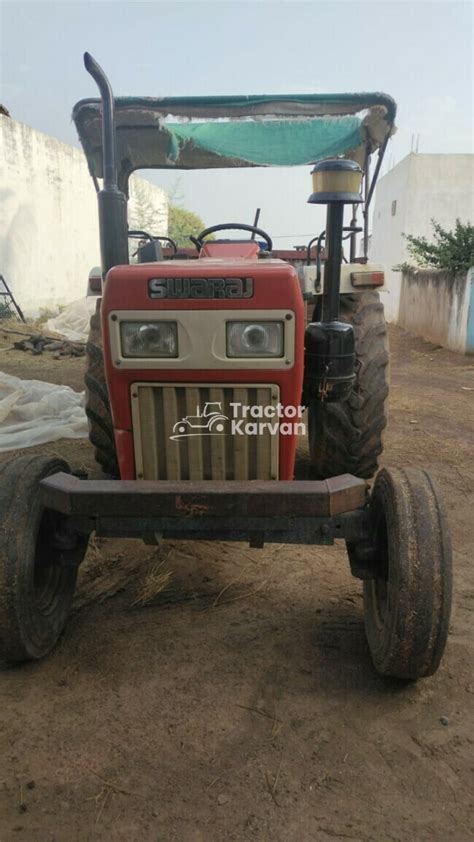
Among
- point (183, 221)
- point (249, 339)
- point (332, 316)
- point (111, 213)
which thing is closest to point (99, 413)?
point (111, 213)

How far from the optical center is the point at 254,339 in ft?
7.25

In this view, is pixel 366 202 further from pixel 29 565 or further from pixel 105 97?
pixel 29 565

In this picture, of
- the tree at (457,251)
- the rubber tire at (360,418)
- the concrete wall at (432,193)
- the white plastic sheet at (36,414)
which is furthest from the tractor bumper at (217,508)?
the concrete wall at (432,193)

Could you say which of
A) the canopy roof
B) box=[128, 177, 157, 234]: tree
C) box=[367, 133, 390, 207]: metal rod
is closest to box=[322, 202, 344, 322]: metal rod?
the canopy roof

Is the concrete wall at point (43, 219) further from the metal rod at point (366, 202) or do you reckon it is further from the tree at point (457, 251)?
the metal rod at point (366, 202)

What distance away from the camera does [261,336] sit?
2.21 metres

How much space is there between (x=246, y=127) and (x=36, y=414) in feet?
8.96

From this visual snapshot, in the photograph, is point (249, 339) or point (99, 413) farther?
point (99, 413)

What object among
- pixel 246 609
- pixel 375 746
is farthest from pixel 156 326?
pixel 375 746

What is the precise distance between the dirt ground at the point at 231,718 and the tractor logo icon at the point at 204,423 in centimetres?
79

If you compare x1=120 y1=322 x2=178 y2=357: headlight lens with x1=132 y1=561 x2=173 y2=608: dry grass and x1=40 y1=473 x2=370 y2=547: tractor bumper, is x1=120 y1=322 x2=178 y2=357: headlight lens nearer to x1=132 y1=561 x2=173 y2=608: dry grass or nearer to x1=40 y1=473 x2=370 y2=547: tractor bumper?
x1=40 y1=473 x2=370 y2=547: tractor bumper

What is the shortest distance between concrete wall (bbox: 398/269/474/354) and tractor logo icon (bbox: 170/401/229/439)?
26.1ft

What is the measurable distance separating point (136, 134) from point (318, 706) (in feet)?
12.3

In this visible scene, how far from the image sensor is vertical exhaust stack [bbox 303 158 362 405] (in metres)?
2.24
